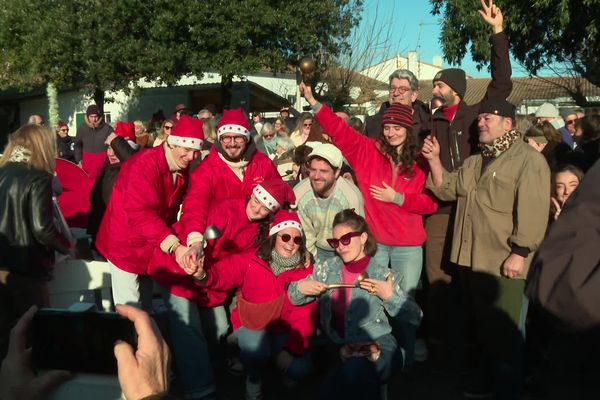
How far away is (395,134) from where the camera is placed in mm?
5039

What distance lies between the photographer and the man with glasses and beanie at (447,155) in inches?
207

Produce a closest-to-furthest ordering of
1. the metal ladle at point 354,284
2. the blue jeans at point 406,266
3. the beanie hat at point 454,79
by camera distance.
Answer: the metal ladle at point 354,284 → the blue jeans at point 406,266 → the beanie hat at point 454,79

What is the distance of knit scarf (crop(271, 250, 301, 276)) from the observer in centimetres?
480

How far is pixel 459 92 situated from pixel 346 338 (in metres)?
2.36

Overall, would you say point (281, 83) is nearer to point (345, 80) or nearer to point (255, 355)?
point (345, 80)

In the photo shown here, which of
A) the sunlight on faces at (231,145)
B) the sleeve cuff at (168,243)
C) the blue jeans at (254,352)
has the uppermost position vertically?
the sunlight on faces at (231,145)

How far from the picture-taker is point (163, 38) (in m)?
25.5

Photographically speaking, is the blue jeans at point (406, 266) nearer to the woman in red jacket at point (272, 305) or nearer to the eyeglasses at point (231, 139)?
the woman in red jacket at point (272, 305)

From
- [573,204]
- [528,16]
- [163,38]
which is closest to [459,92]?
[573,204]

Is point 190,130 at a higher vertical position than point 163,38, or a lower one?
lower

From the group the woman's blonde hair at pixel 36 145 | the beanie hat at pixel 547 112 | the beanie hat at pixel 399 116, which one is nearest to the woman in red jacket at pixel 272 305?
the beanie hat at pixel 399 116

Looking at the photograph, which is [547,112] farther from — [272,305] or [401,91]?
[272,305]

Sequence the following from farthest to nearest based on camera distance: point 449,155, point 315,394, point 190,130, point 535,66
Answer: point 535,66 → point 449,155 → point 315,394 → point 190,130

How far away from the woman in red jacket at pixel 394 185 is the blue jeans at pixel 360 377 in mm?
929
